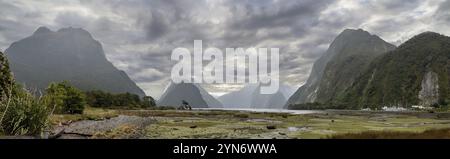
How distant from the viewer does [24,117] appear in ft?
75.3

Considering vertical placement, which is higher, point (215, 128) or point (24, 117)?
point (24, 117)

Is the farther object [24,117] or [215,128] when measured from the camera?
[215,128]

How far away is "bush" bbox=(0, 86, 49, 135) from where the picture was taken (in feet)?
73.3

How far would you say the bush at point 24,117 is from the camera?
2234cm

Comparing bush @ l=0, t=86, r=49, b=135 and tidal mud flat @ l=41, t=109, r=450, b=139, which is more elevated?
bush @ l=0, t=86, r=49, b=135

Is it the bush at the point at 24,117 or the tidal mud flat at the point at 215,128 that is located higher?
the bush at the point at 24,117

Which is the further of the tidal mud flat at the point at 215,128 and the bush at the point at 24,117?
the tidal mud flat at the point at 215,128

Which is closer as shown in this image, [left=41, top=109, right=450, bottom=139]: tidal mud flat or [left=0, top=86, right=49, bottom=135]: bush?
[left=0, top=86, right=49, bottom=135]: bush
